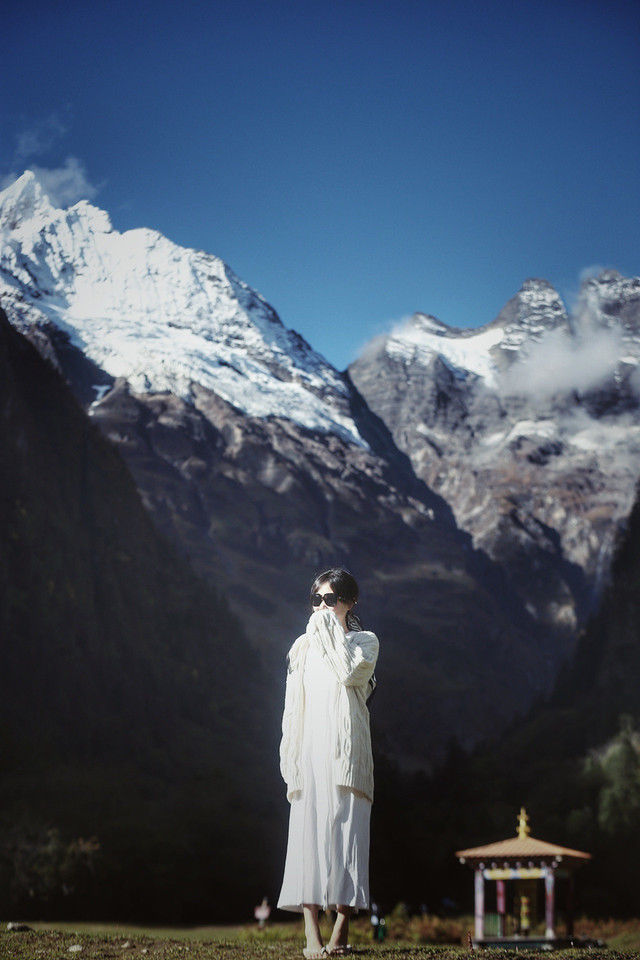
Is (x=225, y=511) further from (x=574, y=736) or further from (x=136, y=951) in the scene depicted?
(x=136, y=951)

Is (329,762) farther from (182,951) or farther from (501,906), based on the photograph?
(501,906)

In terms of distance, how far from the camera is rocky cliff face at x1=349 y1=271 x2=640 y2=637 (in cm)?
12838

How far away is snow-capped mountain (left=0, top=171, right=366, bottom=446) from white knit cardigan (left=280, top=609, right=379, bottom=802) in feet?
226

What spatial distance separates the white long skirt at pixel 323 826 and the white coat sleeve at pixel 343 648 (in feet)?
0.39

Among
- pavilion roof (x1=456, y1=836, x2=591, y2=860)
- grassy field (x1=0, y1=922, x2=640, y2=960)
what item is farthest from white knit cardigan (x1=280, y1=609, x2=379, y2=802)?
pavilion roof (x1=456, y1=836, x2=591, y2=860)

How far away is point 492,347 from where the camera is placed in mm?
165625

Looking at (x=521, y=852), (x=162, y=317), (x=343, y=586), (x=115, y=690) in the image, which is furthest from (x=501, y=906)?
(x=162, y=317)

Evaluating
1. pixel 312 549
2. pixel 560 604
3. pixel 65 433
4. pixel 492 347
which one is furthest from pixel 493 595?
pixel 65 433

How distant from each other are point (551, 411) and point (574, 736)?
308ft

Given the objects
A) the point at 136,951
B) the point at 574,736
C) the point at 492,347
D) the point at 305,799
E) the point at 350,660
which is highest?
the point at 492,347

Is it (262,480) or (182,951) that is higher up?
(262,480)

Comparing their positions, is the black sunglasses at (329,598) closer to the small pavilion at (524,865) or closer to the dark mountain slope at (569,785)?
the small pavilion at (524,865)

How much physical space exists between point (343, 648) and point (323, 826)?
3.23 ft

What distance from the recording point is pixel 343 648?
6.20m
